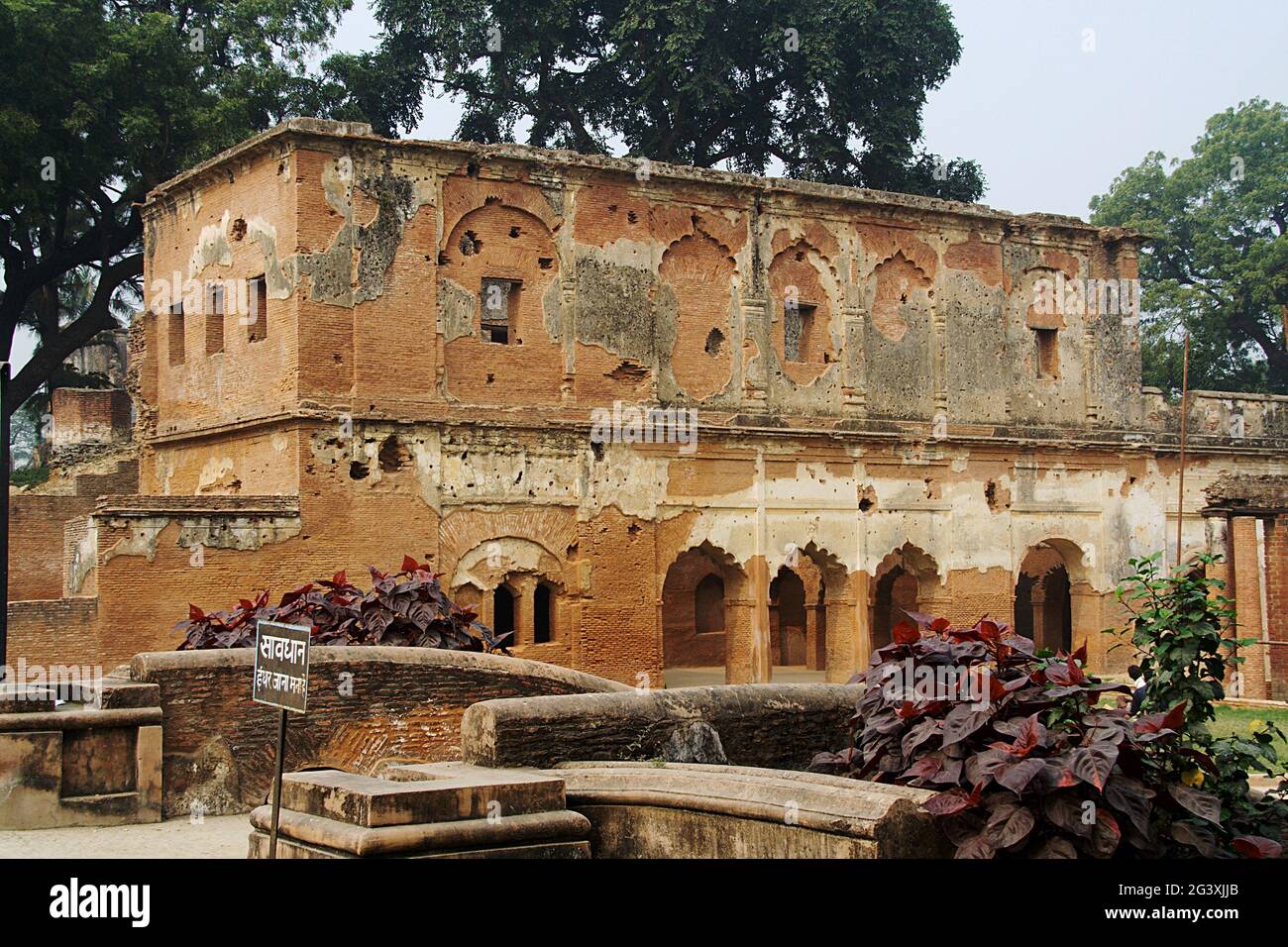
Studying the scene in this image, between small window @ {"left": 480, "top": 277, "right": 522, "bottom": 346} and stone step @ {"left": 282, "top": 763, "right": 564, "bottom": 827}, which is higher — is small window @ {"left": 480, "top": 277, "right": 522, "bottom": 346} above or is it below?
above

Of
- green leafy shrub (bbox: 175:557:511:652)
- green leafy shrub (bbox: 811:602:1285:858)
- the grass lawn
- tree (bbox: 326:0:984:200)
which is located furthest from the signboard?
tree (bbox: 326:0:984:200)

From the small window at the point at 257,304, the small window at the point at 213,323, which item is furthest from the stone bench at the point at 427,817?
the small window at the point at 213,323

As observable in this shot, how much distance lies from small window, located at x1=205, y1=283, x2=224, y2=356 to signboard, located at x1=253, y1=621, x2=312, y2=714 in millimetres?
15425

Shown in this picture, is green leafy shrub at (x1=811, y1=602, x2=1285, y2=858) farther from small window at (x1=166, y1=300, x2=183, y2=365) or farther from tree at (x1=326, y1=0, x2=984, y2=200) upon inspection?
tree at (x1=326, y1=0, x2=984, y2=200)

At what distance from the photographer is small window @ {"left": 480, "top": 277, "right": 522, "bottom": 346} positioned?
21344 millimetres

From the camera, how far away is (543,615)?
22734 millimetres

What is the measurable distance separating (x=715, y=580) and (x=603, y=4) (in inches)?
578

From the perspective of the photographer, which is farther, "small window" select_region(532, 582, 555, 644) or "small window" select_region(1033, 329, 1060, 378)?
"small window" select_region(1033, 329, 1060, 378)

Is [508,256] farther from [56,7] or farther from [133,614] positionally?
[56,7]

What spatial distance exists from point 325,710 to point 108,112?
21049 mm

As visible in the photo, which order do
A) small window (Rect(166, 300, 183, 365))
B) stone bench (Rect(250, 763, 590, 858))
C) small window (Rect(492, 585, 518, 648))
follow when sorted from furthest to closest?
1. small window (Rect(492, 585, 518, 648))
2. small window (Rect(166, 300, 183, 365))
3. stone bench (Rect(250, 763, 590, 858))

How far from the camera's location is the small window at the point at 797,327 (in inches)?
939

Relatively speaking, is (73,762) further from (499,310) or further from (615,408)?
(499,310)

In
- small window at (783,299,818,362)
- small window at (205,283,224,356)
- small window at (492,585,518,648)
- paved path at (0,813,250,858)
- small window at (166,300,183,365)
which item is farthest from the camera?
small window at (783,299,818,362)
